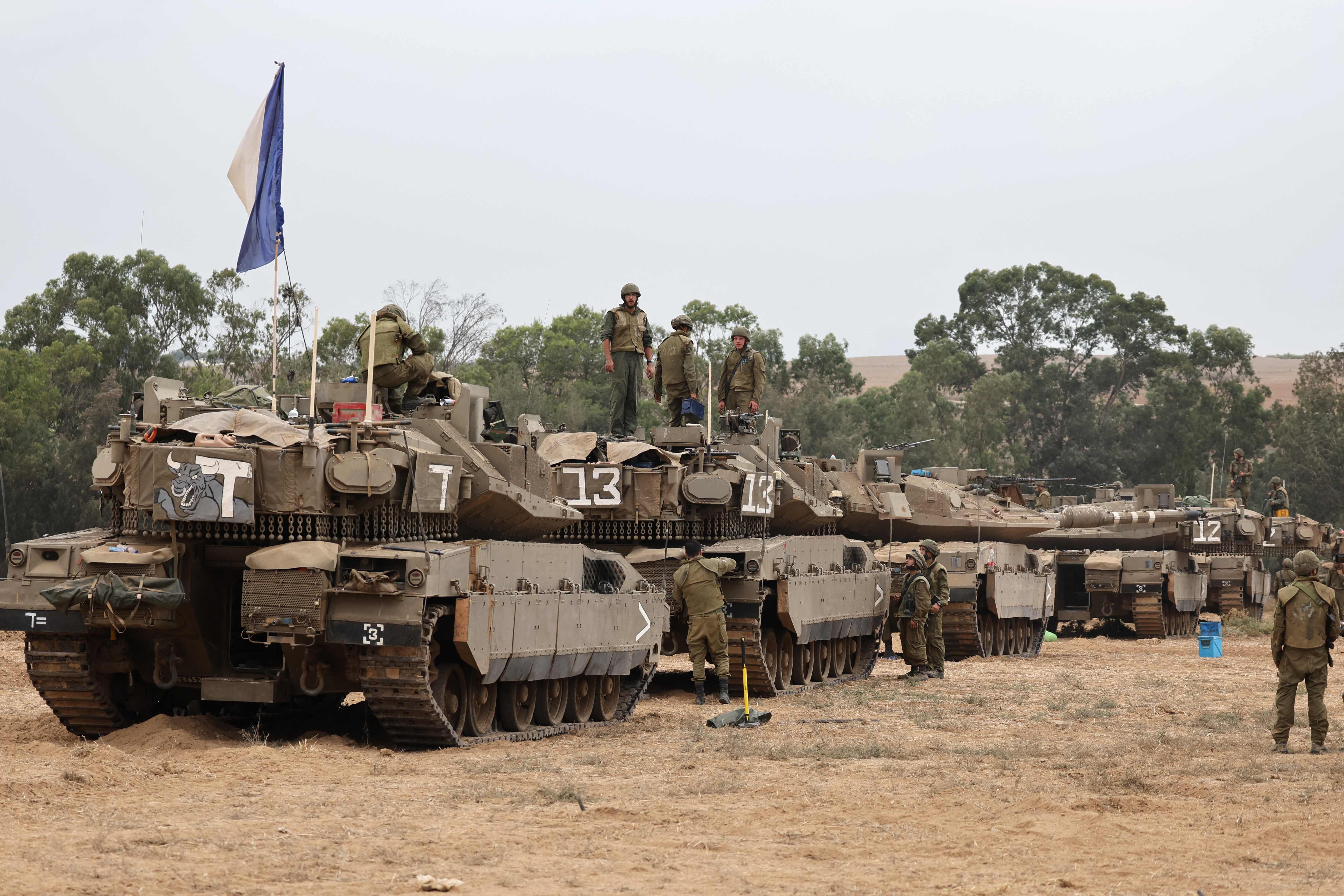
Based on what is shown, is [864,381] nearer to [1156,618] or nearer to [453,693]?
[1156,618]

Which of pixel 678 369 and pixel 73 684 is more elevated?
pixel 678 369

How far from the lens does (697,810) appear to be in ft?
32.7

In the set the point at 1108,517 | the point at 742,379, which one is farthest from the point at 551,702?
the point at 1108,517

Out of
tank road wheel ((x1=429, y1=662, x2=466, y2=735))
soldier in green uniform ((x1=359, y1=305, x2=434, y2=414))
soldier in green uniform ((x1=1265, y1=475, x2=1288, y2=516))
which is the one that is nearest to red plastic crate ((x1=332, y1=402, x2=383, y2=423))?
soldier in green uniform ((x1=359, y1=305, x2=434, y2=414))

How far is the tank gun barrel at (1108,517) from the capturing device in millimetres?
28203

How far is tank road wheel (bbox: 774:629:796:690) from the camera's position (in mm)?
19031

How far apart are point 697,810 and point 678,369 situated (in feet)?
37.4

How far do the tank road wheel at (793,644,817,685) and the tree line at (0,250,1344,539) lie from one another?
16730 mm

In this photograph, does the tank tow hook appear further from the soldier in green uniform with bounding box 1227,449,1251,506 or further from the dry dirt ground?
the soldier in green uniform with bounding box 1227,449,1251,506

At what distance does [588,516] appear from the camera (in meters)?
17.3

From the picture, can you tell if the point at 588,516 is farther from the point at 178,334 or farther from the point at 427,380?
the point at 178,334

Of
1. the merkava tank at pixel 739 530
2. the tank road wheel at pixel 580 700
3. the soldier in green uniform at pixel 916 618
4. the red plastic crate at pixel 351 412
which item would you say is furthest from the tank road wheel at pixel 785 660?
the red plastic crate at pixel 351 412

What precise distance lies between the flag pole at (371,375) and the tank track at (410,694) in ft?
5.40

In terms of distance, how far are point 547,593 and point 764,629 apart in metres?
5.24
